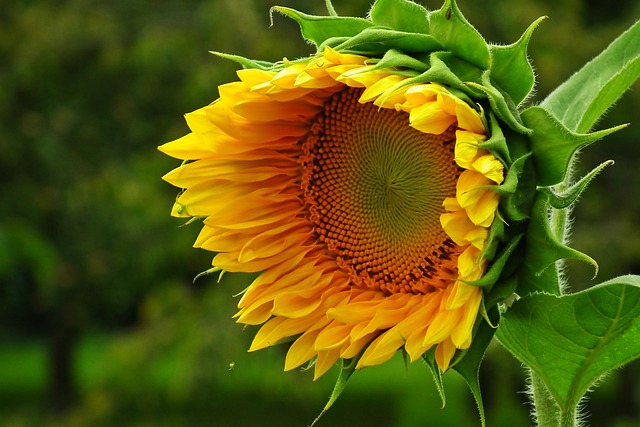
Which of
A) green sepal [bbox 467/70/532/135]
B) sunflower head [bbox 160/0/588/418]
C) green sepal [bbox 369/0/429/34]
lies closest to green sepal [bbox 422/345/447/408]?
sunflower head [bbox 160/0/588/418]

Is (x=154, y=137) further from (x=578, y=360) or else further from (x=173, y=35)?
(x=578, y=360)

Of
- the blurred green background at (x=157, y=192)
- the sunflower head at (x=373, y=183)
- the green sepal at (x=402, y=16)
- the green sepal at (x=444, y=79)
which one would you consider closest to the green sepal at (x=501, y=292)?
the sunflower head at (x=373, y=183)

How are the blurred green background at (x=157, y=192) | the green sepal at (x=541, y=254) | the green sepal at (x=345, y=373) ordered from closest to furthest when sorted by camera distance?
the green sepal at (x=541, y=254), the green sepal at (x=345, y=373), the blurred green background at (x=157, y=192)

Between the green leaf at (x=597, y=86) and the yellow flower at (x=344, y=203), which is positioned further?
the green leaf at (x=597, y=86)

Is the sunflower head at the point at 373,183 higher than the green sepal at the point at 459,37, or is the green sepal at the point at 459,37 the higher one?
the green sepal at the point at 459,37

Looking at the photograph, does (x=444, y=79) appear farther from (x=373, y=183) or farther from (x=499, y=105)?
(x=373, y=183)

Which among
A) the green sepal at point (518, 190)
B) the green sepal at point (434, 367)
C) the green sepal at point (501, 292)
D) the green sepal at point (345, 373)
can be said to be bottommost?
the green sepal at point (345, 373)

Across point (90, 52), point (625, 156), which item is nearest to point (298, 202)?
point (90, 52)

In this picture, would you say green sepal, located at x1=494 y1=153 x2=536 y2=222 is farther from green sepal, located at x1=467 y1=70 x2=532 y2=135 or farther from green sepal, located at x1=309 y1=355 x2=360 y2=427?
green sepal, located at x1=309 y1=355 x2=360 y2=427

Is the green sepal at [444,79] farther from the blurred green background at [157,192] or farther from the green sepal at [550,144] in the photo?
the blurred green background at [157,192]
